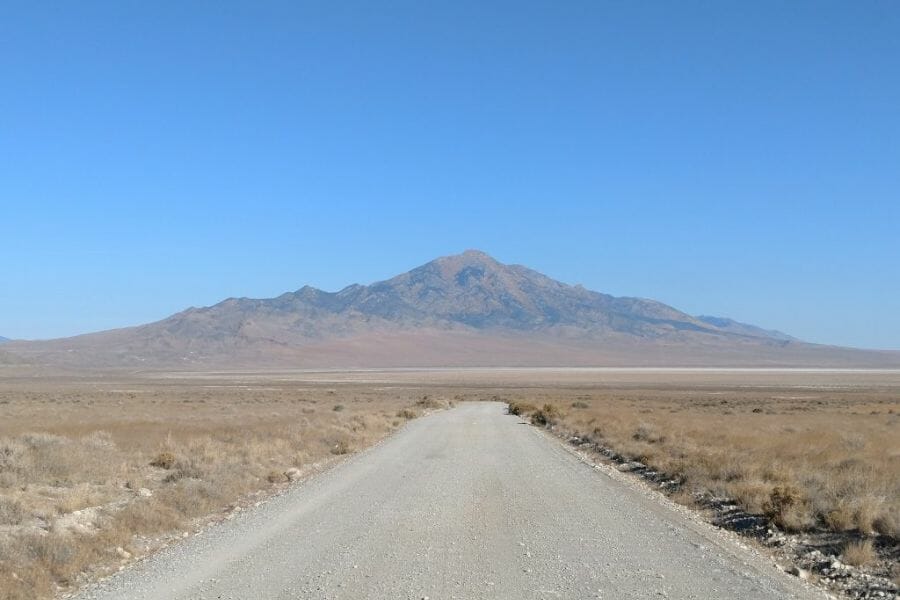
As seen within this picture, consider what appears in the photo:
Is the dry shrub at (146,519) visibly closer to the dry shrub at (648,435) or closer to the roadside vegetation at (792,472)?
the roadside vegetation at (792,472)

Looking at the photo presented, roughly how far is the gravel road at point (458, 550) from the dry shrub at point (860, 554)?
3.37 ft

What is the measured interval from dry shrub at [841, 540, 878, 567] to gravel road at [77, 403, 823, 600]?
1026 mm

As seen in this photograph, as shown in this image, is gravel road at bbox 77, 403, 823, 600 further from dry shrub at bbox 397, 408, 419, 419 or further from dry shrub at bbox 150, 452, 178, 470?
dry shrub at bbox 397, 408, 419, 419

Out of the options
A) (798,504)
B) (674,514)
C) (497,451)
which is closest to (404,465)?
(497,451)

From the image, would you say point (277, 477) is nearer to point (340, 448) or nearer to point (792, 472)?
point (340, 448)

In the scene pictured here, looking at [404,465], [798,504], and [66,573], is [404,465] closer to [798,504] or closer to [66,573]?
[798,504]

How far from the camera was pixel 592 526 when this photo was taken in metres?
12.0

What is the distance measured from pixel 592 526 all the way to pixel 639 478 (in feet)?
23.8

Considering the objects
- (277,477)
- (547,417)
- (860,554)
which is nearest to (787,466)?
(860,554)

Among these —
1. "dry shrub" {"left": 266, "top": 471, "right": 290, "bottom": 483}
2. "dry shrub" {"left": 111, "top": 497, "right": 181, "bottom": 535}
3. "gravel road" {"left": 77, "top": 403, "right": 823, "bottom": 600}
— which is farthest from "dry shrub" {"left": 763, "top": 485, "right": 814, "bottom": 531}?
"dry shrub" {"left": 266, "top": 471, "right": 290, "bottom": 483}

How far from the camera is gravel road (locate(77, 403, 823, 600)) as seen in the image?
27.6ft

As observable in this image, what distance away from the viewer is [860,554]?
9836 millimetres

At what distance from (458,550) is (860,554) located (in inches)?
190

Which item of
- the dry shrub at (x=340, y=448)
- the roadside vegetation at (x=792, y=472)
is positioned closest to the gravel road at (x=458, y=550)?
the roadside vegetation at (x=792, y=472)
